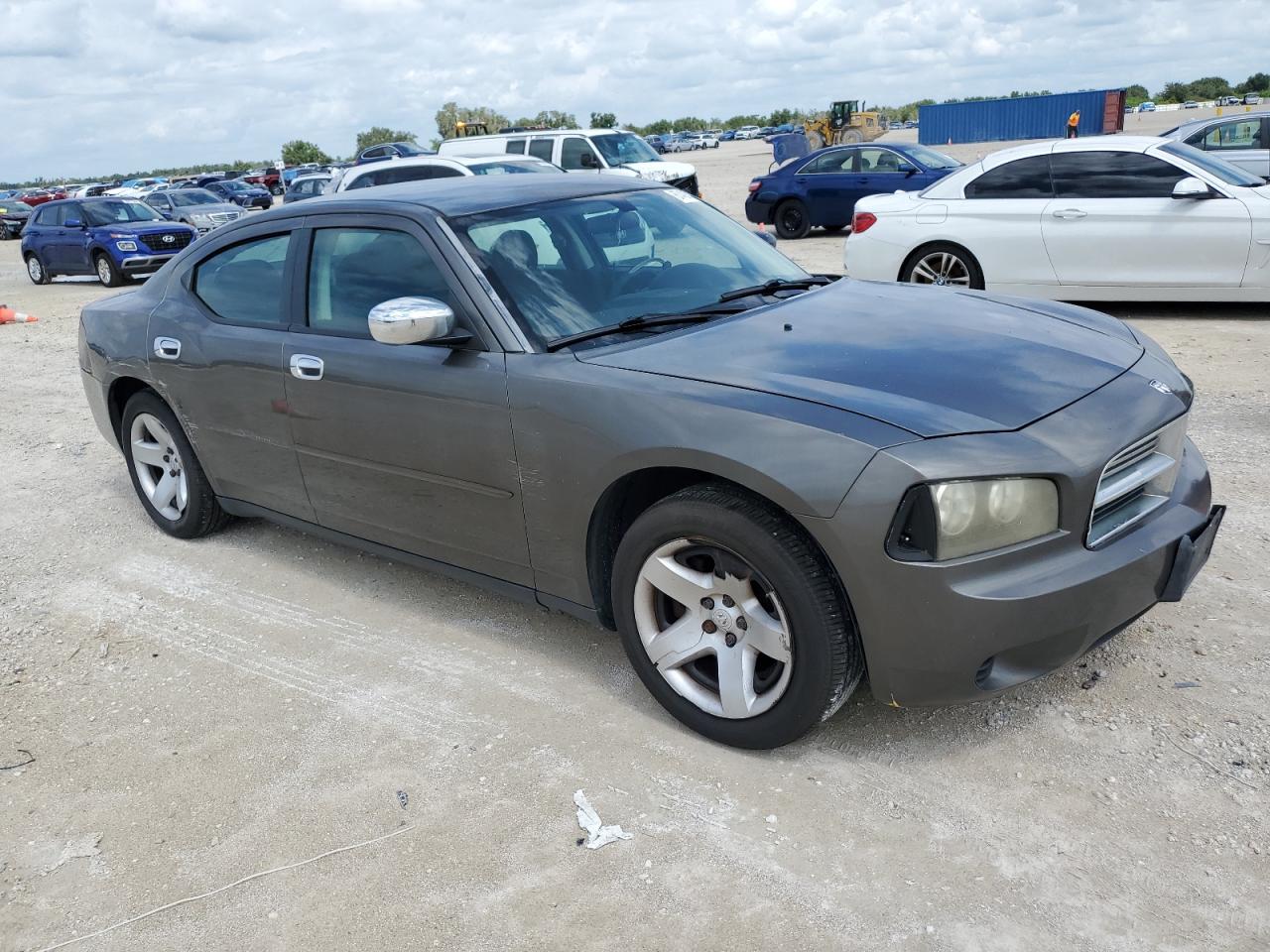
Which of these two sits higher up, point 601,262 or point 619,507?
point 601,262

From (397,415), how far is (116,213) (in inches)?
760

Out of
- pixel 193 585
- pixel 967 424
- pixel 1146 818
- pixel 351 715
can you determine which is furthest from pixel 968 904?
pixel 193 585

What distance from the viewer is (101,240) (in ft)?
64.4

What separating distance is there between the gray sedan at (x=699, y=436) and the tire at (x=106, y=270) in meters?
16.6

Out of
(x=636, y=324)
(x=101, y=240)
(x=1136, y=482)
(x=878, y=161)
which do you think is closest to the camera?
(x=1136, y=482)

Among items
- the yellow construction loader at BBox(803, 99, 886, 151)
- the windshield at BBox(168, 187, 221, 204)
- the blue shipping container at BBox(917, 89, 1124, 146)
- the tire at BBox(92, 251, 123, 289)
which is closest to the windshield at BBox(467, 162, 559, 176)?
the tire at BBox(92, 251, 123, 289)

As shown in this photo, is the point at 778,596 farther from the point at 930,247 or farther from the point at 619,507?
the point at 930,247

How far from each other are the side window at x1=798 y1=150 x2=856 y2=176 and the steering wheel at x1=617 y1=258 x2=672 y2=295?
1360cm

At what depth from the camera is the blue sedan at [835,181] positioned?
16.3 m

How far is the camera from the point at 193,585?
5047 mm

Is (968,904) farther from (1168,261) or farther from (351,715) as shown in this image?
(1168,261)

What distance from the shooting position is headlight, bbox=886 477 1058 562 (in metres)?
2.80

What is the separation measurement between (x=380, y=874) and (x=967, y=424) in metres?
1.92

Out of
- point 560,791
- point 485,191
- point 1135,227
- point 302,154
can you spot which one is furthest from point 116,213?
point 302,154
